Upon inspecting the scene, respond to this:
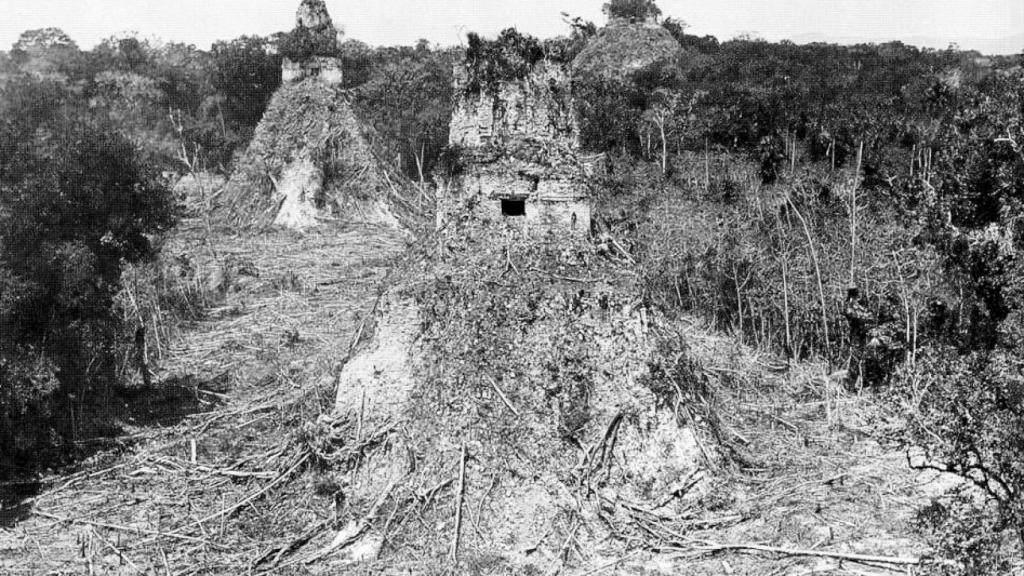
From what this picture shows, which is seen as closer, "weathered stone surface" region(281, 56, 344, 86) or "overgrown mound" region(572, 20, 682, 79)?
"weathered stone surface" region(281, 56, 344, 86)

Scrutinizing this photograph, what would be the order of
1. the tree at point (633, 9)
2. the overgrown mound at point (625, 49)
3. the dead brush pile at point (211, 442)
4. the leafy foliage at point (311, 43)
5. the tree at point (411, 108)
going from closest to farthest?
the dead brush pile at point (211, 442), the leafy foliage at point (311, 43), the tree at point (411, 108), the overgrown mound at point (625, 49), the tree at point (633, 9)

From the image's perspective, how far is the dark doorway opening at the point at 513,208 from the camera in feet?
37.3

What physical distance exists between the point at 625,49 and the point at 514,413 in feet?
135

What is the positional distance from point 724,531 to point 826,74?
34304 millimetres

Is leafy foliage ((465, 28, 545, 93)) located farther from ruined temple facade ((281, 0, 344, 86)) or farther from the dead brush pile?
ruined temple facade ((281, 0, 344, 86))

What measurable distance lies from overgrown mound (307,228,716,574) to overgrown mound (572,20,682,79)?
3461 cm

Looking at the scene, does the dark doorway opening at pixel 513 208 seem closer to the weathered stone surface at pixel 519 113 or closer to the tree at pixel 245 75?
the weathered stone surface at pixel 519 113

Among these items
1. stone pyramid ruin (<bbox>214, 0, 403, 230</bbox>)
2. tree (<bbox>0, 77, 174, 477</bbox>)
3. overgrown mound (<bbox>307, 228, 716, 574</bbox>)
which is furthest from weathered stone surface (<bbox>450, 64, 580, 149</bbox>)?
stone pyramid ruin (<bbox>214, 0, 403, 230</bbox>)

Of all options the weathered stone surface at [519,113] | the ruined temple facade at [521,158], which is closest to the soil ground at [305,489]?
the ruined temple facade at [521,158]

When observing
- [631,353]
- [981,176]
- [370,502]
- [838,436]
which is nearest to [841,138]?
[981,176]

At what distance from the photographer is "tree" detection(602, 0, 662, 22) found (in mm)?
54812

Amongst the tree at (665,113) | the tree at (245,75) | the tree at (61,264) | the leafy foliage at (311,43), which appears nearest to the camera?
the tree at (61,264)

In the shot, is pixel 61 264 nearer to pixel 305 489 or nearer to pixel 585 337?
pixel 305 489

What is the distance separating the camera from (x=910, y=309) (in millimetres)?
16203
